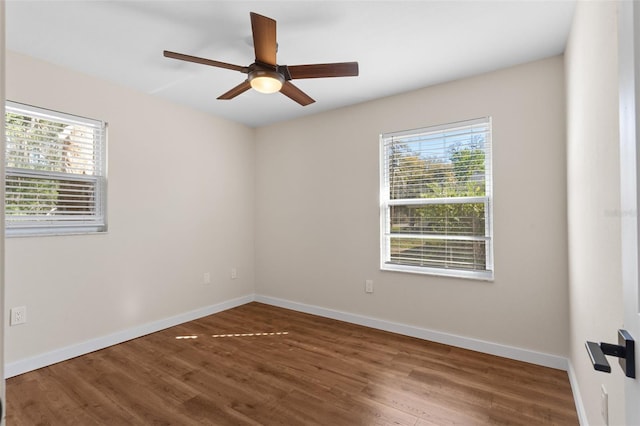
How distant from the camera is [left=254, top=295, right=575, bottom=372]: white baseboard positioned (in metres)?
2.45

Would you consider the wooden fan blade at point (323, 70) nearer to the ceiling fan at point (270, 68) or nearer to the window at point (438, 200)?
the ceiling fan at point (270, 68)

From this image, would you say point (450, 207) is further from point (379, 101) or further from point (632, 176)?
point (632, 176)

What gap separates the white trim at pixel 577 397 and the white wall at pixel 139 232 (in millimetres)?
3555

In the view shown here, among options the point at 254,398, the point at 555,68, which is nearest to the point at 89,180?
the point at 254,398

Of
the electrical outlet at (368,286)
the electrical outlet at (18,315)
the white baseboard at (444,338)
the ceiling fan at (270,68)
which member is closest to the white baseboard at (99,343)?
the electrical outlet at (18,315)

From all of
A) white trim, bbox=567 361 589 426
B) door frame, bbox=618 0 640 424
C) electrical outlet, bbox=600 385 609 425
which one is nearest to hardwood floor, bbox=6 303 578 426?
white trim, bbox=567 361 589 426

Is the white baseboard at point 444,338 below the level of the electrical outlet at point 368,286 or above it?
below

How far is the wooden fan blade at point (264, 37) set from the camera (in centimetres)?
163

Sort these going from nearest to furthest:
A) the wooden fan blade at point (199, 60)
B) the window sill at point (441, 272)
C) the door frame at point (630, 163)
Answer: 1. the door frame at point (630, 163)
2. the wooden fan blade at point (199, 60)
3. the window sill at point (441, 272)

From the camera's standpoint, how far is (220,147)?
157 inches

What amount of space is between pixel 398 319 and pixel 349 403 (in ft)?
4.47

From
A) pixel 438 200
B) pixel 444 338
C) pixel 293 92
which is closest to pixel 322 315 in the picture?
pixel 444 338

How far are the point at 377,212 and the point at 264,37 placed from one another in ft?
6.95

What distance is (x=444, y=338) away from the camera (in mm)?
2898
